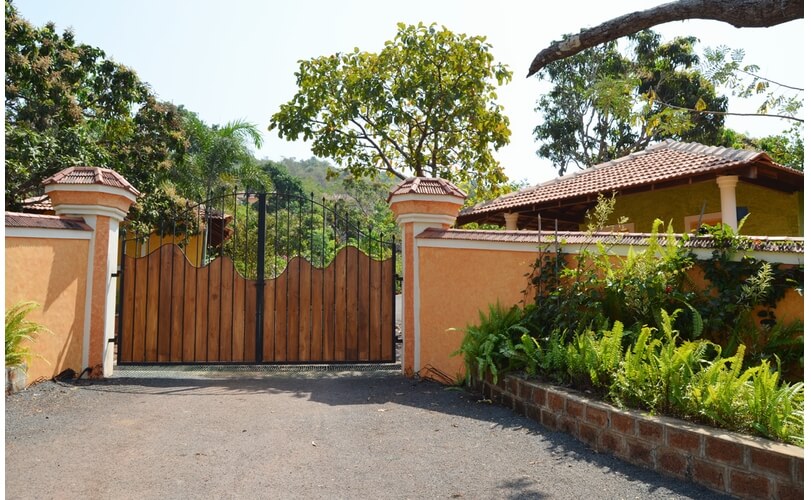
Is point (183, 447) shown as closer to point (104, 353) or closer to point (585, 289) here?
point (104, 353)

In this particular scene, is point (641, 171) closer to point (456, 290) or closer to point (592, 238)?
point (592, 238)

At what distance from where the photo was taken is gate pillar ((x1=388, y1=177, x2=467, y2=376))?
6.75 metres

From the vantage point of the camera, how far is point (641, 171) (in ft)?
35.9

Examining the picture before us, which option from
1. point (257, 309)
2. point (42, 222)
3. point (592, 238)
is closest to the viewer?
point (592, 238)

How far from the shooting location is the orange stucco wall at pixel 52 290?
18.6 feet

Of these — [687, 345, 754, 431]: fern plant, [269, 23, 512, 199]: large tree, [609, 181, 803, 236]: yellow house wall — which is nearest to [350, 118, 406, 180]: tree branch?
[269, 23, 512, 199]: large tree

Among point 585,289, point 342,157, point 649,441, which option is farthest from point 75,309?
point 342,157

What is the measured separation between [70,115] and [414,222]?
25.3 feet

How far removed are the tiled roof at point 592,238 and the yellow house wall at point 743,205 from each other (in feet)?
20.1

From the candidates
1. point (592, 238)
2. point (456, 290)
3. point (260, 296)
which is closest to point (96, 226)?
point (260, 296)

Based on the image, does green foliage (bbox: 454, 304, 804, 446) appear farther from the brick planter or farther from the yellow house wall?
the yellow house wall

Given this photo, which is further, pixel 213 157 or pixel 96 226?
pixel 213 157

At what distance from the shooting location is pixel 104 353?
6.47 meters

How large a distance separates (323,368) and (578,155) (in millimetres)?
20653
